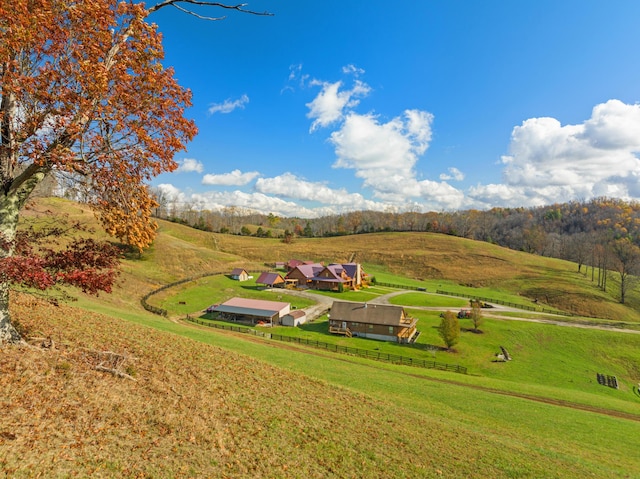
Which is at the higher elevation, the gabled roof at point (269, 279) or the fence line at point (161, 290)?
the gabled roof at point (269, 279)

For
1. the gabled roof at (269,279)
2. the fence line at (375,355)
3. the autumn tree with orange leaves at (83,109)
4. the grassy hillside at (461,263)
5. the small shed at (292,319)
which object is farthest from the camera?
the grassy hillside at (461,263)

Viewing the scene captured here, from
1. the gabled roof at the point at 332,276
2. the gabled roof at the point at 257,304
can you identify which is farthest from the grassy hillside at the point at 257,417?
the gabled roof at the point at 332,276

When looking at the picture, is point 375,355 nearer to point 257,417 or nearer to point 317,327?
point 317,327

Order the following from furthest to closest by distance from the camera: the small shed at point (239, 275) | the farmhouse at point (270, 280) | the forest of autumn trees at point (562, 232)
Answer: the forest of autumn trees at point (562, 232) < the small shed at point (239, 275) < the farmhouse at point (270, 280)

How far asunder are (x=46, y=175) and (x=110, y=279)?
3.74 meters

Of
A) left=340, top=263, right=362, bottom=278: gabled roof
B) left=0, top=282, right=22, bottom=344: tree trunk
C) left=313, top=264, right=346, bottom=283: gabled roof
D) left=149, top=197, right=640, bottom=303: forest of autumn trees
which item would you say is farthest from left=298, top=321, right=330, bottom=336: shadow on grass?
left=149, top=197, right=640, bottom=303: forest of autumn trees

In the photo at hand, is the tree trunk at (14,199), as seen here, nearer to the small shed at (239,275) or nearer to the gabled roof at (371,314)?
the gabled roof at (371,314)

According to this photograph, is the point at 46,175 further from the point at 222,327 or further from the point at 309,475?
the point at 222,327

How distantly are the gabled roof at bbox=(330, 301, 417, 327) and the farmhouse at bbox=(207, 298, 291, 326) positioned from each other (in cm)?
909

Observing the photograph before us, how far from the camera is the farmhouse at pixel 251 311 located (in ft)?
168

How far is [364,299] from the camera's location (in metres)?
68.2

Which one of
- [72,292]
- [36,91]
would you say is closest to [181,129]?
[36,91]

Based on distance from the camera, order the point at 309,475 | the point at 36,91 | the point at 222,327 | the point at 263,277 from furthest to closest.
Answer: the point at 263,277
the point at 222,327
the point at 309,475
the point at 36,91

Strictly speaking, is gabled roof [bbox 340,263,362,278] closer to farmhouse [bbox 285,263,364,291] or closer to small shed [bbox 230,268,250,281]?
farmhouse [bbox 285,263,364,291]
